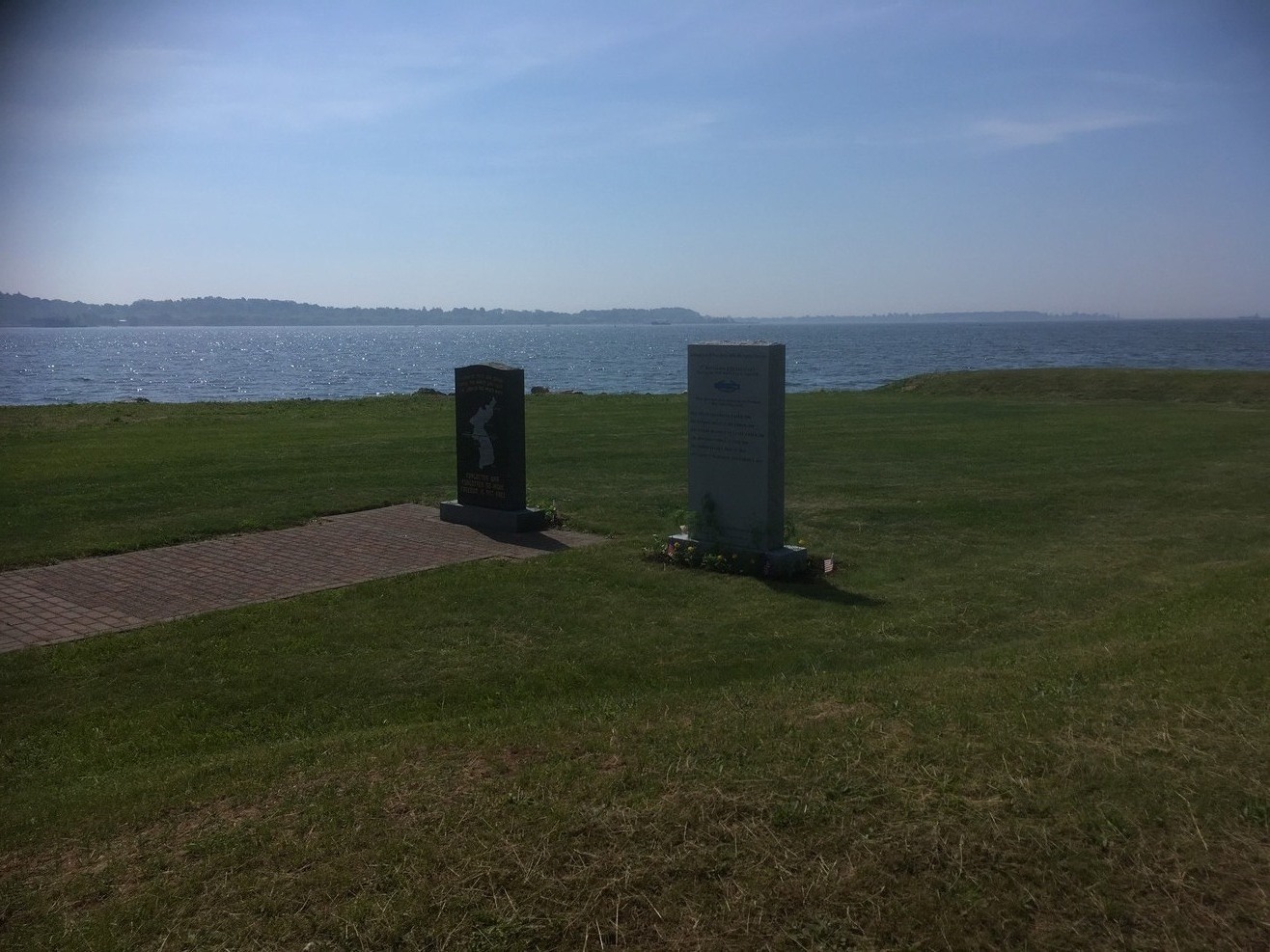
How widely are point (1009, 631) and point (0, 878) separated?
6179mm

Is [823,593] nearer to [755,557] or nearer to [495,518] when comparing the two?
[755,557]

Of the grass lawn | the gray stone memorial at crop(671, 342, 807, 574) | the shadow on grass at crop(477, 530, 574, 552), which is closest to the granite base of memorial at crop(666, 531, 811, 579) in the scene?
the gray stone memorial at crop(671, 342, 807, 574)

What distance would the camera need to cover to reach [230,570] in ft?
Answer: 31.3

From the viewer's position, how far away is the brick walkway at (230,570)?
26.6 ft

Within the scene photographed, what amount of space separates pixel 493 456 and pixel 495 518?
2.28 ft

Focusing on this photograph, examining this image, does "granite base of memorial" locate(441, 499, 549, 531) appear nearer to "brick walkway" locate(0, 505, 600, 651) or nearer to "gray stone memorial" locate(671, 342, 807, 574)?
"brick walkway" locate(0, 505, 600, 651)

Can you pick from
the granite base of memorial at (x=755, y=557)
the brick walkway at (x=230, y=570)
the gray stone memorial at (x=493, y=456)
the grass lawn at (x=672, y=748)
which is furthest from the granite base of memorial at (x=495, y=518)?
the granite base of memorial at (x=755, y=557)

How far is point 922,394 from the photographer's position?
33188 millimetres

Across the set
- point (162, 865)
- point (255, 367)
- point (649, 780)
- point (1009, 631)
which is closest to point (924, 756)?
point (649, 780)

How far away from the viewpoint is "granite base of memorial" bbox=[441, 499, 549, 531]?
11.6 metres

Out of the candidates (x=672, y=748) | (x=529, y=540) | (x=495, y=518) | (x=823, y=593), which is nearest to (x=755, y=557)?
(x=823, y=593)

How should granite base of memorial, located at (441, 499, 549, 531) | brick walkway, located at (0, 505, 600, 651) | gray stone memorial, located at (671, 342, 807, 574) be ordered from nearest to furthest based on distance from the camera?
brick walkway, located at (0, 505, 600, 651)
gray stone memorial, located at (671, 342, 807, 574)
granite base of memorial, located at (441, 499, 549, 531)

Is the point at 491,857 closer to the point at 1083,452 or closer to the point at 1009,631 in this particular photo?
the point at 1009,631

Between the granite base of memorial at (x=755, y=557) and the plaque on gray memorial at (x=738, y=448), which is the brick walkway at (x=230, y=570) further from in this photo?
the plaque on gray memorial at (x=738, y=448)
